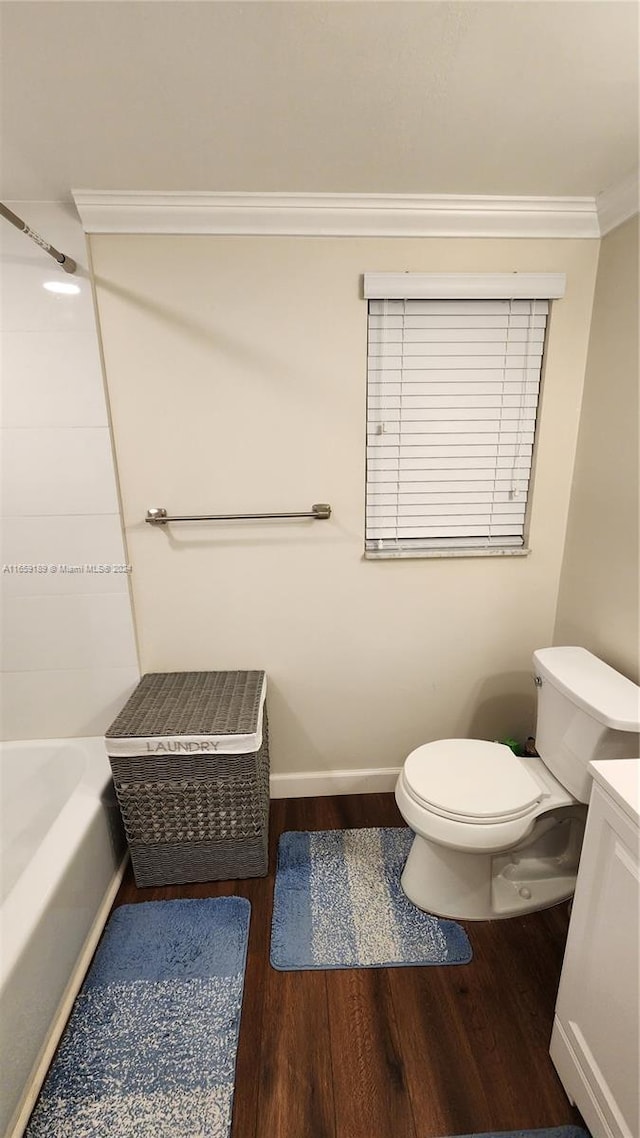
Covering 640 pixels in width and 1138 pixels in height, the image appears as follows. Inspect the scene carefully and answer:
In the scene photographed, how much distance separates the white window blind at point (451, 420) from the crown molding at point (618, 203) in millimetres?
259

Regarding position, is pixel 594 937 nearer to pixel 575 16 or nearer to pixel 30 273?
pixel 575 16

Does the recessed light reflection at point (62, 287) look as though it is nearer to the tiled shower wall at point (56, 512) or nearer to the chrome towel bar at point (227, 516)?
the tiled shower wall at point (56, 512)

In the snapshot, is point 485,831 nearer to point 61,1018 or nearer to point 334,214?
point 61,1018

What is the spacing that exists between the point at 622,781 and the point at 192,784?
117 centimetres

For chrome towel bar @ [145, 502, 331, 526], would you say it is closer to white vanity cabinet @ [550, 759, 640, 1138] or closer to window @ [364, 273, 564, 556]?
window @ [364, 273, 564, 556]

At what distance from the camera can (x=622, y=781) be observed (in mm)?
932

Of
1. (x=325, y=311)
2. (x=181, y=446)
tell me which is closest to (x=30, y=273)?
(x=181, y=446)

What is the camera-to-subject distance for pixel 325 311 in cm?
154

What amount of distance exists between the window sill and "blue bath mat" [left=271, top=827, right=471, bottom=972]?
102 centimetres

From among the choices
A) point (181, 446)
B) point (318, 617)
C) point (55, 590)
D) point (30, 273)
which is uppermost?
point (30, 273)

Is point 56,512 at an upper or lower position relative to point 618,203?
lower

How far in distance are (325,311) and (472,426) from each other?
2.02ft

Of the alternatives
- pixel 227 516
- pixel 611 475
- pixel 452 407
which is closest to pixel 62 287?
pixel 227 516

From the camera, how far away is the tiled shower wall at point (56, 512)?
4.84 ft
